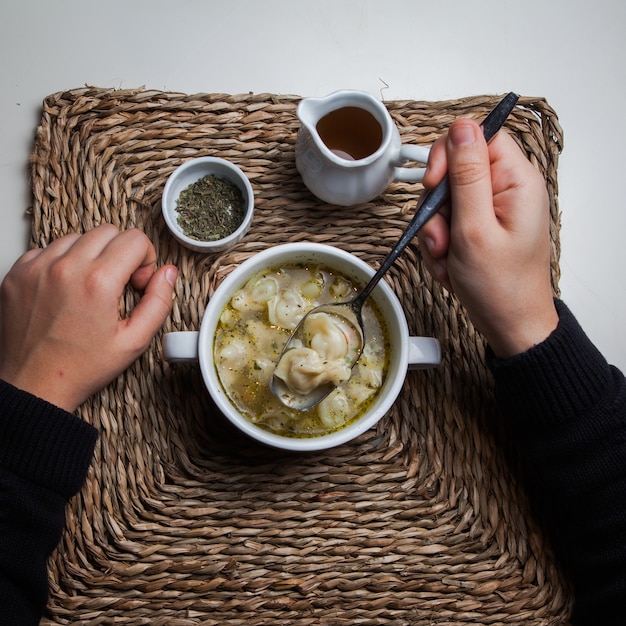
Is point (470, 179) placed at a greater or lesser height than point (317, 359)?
greater

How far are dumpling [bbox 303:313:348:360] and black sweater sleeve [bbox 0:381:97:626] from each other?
0.37 m

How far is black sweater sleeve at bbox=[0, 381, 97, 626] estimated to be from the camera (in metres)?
0.89

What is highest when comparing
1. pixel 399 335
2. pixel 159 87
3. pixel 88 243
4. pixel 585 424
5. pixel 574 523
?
pixel 159 87

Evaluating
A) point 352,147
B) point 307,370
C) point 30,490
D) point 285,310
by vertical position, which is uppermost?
point 352,147

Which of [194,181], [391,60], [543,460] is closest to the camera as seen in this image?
[543,460]

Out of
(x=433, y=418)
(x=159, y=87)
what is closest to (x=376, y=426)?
(x=433, y=418)

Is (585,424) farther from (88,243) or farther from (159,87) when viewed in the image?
(159,87)

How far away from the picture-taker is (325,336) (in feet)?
2.92

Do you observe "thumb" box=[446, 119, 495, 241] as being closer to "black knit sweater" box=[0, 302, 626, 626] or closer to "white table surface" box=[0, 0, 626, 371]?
"black knit sweater" box=[0, 302, 626, 626]

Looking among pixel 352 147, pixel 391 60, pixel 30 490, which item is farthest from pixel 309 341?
pixel 391 60

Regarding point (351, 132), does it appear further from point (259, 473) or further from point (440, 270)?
point (259, 473)

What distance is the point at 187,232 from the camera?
1021 mm

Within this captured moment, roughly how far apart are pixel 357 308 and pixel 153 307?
31cm

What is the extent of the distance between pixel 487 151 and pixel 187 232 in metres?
0.48
